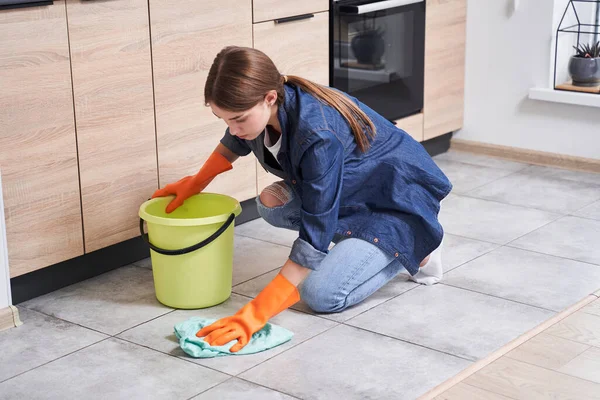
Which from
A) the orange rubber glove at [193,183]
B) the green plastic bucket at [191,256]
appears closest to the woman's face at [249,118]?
the green plastic bucket at [191,256]

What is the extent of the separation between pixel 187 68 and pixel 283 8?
1.45ft

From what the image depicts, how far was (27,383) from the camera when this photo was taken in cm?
200

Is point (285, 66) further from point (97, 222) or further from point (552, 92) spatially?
point (552, 92)

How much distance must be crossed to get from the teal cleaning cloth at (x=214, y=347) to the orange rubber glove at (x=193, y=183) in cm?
39

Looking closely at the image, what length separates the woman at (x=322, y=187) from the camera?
6.85ft

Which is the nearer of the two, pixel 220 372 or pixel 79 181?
pixel 220 372

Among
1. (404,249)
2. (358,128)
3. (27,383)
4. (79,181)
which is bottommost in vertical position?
(27,383)

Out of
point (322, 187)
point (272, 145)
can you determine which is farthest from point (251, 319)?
point (272, 145)

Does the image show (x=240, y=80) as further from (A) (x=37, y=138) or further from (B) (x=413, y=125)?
(B) (x=413, y=125)

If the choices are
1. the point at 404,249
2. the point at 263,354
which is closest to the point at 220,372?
the point at 263,354

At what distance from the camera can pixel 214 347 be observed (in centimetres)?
209

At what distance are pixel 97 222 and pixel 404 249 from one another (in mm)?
858

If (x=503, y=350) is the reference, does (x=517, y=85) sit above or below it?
above

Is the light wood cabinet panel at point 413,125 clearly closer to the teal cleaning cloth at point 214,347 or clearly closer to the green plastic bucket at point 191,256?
the green plastic bucket at point 191,256
